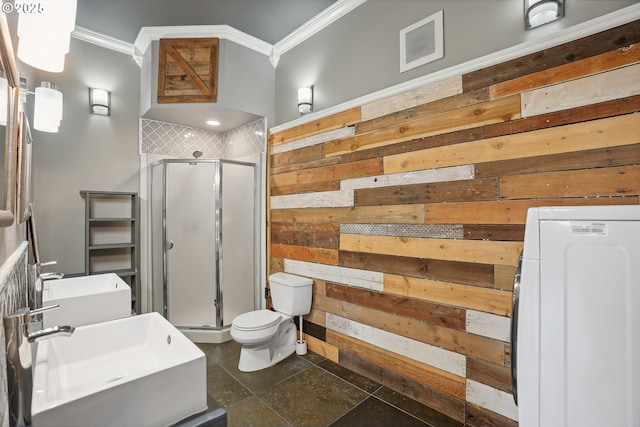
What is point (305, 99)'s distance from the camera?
2.82 m

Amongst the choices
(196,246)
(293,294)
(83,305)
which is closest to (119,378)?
(83,305)

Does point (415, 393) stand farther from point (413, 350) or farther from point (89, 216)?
point (89, 216)

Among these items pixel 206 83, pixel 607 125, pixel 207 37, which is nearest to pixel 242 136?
pixel 206 83

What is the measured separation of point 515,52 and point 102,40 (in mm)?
3601

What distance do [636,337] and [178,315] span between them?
3.30 metres

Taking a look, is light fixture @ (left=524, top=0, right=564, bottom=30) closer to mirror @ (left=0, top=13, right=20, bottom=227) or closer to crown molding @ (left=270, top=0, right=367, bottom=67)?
crown molding @ (left=270, top=0, right=367, bottom=67)

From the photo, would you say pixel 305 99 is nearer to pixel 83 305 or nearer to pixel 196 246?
pixel 196 246

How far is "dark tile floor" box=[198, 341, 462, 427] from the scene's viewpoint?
1868 millimetres

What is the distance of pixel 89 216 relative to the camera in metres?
2.92

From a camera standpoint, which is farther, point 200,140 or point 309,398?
point 200,140

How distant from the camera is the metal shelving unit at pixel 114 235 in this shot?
3000mm

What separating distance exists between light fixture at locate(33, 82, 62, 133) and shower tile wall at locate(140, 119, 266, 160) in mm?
1295

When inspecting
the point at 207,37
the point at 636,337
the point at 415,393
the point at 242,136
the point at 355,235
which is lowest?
the point at 415,393

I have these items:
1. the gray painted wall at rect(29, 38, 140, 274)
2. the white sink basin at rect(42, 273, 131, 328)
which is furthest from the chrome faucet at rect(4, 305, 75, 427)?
the gray painted wall at rect(29, 38, 140, 274)
